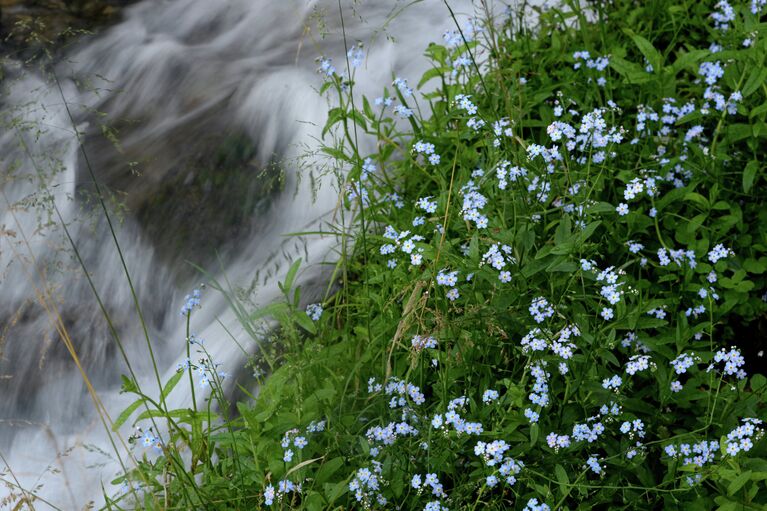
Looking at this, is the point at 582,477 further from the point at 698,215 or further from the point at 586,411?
the point at 698,215

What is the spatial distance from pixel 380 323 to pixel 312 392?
0.33 meters

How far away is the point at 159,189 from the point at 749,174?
104 inches

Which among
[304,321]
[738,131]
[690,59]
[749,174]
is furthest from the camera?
[690,59]

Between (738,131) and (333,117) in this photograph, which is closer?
(738,131)

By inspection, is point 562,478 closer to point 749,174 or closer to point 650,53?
point 749,174

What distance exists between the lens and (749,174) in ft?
8.86

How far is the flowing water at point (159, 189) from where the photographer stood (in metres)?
3.49

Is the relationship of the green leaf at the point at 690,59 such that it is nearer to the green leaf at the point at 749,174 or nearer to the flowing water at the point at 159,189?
the green leaf at the point at 749,174

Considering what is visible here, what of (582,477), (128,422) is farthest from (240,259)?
(582,477)

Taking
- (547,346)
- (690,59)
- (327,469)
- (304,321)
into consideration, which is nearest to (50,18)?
(304,321)

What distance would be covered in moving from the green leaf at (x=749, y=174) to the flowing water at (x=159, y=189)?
1.39 meters

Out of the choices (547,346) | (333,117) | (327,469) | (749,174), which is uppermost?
(333,117)

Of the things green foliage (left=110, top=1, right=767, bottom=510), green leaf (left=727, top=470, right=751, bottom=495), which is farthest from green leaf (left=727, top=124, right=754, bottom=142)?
green leaf (left=727, top=470, right=751, bottom=495)

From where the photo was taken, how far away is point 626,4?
371 centimetres
